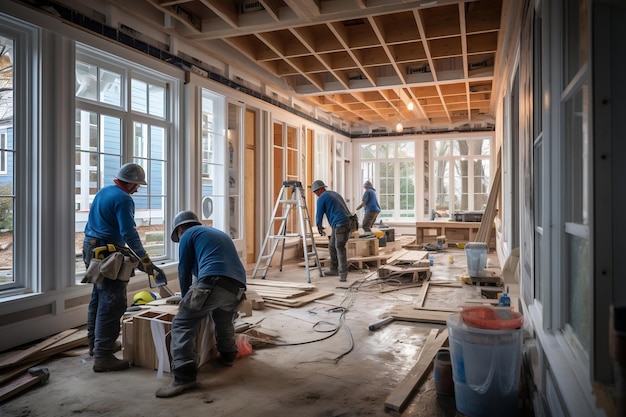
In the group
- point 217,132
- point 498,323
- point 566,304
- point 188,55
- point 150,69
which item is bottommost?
point 498,323

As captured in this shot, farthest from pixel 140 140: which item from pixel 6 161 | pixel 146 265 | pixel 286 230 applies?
pixel 286 230

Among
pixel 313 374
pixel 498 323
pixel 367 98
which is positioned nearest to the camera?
pixel 498 323

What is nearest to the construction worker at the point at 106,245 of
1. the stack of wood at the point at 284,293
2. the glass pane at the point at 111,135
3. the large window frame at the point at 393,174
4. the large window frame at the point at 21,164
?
the large window frame at the point at 21,164

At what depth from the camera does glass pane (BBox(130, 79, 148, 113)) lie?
5.51 m

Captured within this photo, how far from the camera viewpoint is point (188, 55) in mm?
6418

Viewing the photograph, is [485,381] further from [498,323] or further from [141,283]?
[141,283]

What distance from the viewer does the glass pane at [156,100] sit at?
230 inches

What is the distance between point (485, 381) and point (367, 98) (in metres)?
8.63

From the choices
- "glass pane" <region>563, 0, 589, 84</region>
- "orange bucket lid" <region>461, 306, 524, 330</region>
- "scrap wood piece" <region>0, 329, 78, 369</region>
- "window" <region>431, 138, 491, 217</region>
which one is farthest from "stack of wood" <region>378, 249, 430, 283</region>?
"window" <region>431, 138, 491, 217</region>

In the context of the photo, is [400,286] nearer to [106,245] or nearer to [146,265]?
[146,265]

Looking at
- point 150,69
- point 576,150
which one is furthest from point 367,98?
point 576,150

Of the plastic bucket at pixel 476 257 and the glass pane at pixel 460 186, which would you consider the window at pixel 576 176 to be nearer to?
the plastic bucket at pixel 476 257

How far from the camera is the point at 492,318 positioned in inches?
109

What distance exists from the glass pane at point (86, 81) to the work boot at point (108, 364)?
280 centimetres
